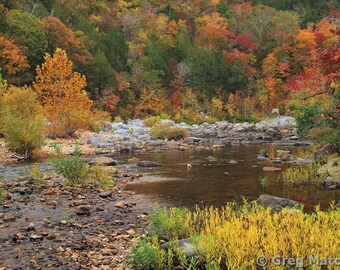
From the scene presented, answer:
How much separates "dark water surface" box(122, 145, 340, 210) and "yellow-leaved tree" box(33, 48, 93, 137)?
33.3 ft

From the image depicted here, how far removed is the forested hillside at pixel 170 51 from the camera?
4056 cm

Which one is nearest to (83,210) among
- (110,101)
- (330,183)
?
(330,183)

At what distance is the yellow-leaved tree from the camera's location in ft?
83.9

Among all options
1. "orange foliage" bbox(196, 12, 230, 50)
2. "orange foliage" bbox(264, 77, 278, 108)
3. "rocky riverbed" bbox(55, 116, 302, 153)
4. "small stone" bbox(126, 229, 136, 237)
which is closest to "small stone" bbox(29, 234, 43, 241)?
"small stone" bbox(126, 229, 136, 237)

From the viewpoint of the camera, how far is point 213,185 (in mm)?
12016

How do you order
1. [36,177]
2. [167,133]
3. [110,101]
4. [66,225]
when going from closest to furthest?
[66,225]
[36,177]
[167,133]
[110,101]

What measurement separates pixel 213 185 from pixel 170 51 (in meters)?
51.9

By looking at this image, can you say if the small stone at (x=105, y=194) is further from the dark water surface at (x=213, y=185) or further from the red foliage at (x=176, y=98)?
the red foliage at (x=176, y=98)

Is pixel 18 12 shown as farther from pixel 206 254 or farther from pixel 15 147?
pixel 206 254

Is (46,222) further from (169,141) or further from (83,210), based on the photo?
(169,141)

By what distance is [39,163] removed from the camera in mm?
16062

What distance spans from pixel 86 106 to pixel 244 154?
1250 centimetres

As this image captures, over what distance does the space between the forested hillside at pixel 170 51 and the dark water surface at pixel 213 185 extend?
25306mm

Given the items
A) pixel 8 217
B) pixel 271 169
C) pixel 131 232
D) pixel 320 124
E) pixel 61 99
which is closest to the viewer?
pixel 131 232
